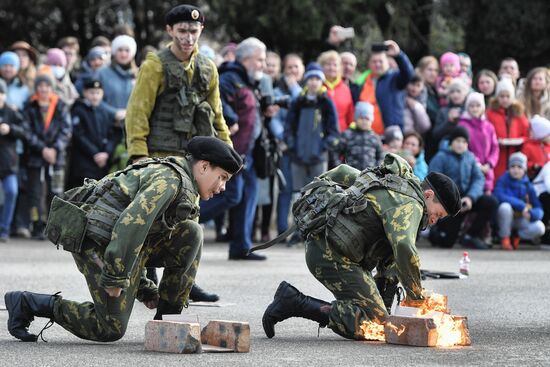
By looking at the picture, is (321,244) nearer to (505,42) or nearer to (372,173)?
(372,173)

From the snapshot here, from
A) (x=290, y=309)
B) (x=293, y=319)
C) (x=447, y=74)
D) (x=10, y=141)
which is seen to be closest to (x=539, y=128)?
(x=447, y=74)

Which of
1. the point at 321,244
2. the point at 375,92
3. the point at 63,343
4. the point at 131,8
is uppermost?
the point at 131,8

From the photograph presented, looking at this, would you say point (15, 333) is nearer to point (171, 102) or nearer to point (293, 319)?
point (293, 319)

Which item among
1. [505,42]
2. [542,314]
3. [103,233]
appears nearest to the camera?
[103,233]

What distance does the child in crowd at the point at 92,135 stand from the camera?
15953 mm

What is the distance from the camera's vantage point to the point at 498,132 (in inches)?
667

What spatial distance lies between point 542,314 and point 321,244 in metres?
1.93

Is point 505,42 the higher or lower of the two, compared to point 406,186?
higher

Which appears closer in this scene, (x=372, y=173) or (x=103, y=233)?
(x=103, y=233)

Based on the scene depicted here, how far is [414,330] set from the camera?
768 centimetres

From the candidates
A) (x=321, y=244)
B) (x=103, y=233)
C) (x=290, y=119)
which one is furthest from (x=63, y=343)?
(x=290, y=119)

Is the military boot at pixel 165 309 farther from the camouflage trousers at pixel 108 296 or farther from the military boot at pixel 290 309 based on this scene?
the military boot at pixel 290 309

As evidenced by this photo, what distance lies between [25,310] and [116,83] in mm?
8502

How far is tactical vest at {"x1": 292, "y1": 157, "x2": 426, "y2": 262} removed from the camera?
26.5 ft
